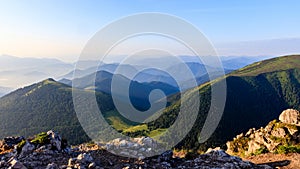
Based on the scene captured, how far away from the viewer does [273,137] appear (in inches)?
1909

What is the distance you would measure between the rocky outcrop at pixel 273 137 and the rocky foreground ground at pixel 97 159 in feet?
70.2

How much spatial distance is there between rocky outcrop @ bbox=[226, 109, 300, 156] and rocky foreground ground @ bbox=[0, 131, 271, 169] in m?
21.4

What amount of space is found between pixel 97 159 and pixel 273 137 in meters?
36.3

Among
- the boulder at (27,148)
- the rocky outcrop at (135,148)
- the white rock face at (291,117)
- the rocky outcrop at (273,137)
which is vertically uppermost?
the boulder at (27,148)

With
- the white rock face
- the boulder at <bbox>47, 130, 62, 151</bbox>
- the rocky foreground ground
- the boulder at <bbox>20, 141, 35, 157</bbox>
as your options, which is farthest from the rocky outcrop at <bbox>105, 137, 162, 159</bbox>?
the white rock face

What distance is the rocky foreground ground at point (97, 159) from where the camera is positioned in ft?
68.7

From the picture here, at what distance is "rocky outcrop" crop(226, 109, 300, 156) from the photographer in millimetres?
45394

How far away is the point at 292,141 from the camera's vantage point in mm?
44906

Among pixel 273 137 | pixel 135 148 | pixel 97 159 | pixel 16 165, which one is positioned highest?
pixel 16 165

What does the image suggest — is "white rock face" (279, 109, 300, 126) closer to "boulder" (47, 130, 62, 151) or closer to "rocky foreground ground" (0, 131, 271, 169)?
"rocky foreground ground" (0, 131, 271, 169)

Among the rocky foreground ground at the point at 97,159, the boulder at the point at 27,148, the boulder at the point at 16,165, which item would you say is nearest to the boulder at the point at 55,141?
the rocky foreground ground at the point at 97,159

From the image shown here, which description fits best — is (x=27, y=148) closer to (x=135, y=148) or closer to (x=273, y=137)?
(x=135, y=148)

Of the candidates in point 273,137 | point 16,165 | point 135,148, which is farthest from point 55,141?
point 273,137

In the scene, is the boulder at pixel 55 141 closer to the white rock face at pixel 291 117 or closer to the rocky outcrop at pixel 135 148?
the rocky outcrop at pixel 135 148
